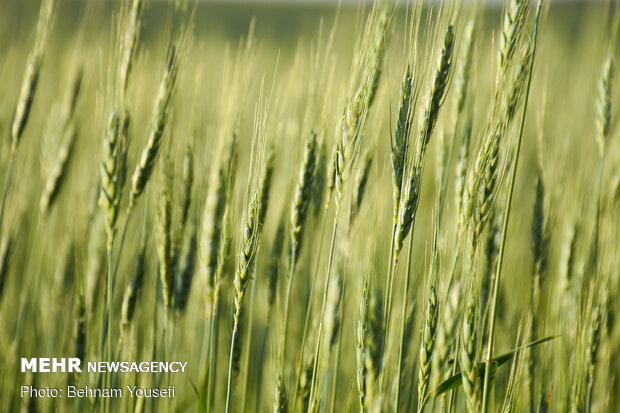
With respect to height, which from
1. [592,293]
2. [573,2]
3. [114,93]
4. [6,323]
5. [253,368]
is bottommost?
[253,368]

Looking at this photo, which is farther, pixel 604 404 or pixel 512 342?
pixel 512 342

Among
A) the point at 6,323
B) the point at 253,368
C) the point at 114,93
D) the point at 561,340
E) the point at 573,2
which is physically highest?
the point at 573,2

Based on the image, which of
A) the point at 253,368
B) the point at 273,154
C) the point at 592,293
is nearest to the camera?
the point at 592,293

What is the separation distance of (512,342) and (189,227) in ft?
4.15

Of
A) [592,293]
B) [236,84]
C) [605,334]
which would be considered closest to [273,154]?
[236,84]

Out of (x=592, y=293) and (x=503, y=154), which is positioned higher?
(x=503, y=154)

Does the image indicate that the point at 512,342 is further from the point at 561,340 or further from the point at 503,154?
the point at 503,154

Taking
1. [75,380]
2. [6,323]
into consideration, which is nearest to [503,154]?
[75,380]

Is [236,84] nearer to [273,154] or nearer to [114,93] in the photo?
[273,154]

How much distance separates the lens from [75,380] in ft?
4.63

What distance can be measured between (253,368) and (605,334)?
1369 millimetres

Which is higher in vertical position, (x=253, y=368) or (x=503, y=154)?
(x=503, y=154)

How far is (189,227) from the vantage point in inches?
66.3

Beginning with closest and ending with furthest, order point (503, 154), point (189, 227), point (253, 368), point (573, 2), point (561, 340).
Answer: point (503, 154) → point (561, 340) → point (189, 227) → point (253, 368) → point (573, 2)
